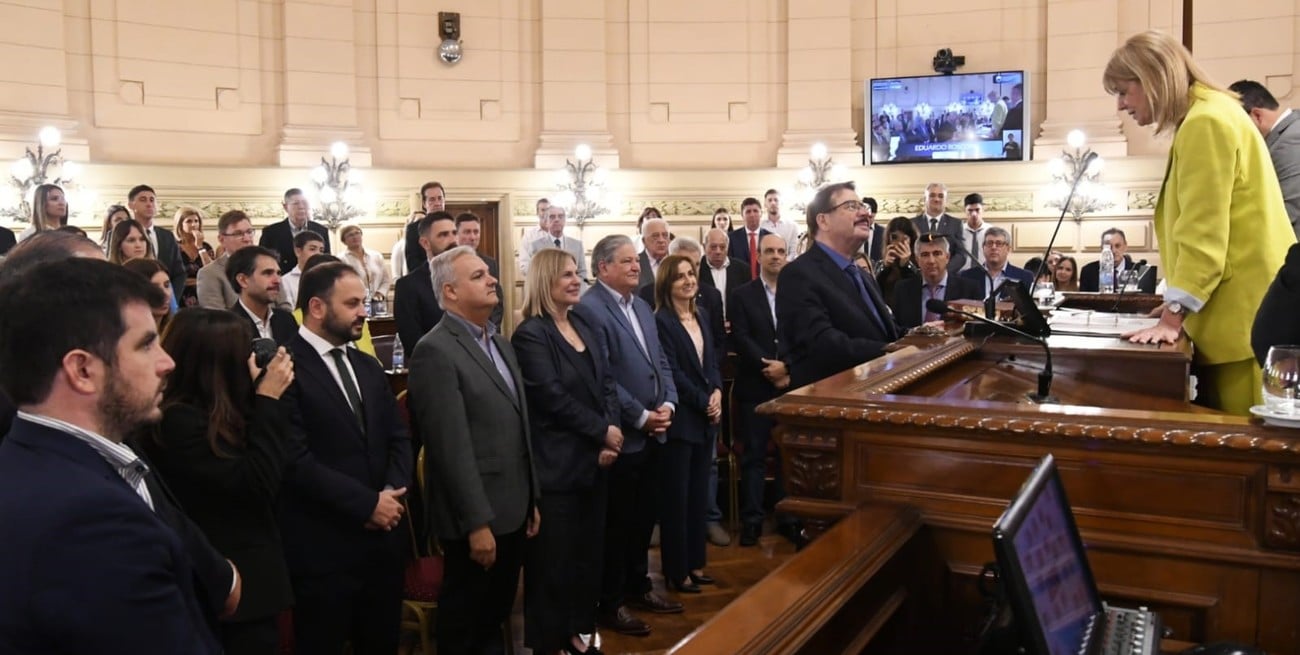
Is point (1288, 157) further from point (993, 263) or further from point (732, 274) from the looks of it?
point (732, 274)

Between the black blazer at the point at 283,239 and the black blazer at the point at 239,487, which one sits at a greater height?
the black blazer at the point at 283,239

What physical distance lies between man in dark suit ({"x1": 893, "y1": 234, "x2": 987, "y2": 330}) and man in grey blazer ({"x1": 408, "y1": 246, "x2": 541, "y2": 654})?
2.67 meters

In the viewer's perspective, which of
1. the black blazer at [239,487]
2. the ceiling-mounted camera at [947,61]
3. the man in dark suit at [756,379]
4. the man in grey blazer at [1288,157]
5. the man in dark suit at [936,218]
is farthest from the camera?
the ceiling-mounted camera at [947,61]

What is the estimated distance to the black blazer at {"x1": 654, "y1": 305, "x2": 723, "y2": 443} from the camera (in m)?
4.33

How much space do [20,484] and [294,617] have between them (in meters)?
1.52

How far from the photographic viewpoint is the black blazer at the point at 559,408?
3.42m

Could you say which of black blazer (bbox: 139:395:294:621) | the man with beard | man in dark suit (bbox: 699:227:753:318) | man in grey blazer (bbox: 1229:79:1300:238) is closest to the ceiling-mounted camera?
man in dark suit (bbox: 699:227:753:318)

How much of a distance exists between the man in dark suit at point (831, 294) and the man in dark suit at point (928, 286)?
167cm

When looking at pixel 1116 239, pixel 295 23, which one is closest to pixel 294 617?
pixel 1116 239

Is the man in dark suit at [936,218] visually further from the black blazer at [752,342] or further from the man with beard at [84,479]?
the man with beard at [84,479]

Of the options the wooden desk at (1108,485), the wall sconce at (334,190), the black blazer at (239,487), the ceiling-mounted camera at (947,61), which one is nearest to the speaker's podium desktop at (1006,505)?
the wooden desk at (1108,485)

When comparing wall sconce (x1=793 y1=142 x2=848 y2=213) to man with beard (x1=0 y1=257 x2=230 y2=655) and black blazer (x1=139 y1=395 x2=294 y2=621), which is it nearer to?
black blazer (x1=139 y1=395 x2=294 y2=621)

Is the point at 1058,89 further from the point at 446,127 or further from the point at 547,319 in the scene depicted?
the point at 547,319

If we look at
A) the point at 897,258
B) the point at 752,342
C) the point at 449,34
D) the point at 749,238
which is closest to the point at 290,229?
the point at 449,34
